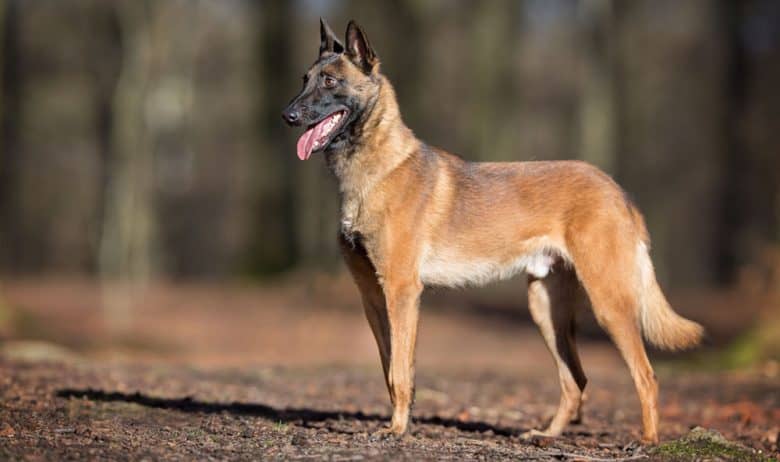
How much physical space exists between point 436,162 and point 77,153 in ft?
112

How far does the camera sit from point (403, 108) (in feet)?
68.5

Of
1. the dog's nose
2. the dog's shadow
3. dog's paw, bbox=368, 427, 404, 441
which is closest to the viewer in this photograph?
dog's paw, bbox=368, 427, 404, 441

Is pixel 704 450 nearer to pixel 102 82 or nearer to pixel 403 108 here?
pixel 403 108

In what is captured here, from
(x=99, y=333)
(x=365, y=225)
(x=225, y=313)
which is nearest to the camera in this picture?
(x=365, y=225)

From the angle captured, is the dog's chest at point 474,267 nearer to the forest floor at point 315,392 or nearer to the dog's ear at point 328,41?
the forest floor at point 315,392

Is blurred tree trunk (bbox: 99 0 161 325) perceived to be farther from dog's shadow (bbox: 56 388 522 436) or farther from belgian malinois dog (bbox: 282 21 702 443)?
belgian malinois dog (bbox: 282 21 702 443)

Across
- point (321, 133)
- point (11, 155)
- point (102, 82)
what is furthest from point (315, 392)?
point (11, 155)

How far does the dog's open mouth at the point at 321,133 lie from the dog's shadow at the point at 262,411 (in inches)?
78.8

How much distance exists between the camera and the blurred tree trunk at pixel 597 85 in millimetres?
22719

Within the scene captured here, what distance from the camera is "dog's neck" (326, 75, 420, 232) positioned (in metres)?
7.27

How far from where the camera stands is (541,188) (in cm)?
754

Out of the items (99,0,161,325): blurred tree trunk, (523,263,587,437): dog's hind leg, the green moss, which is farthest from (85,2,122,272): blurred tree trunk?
the green moss

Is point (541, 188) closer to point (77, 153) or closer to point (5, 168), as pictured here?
point (5, 168)

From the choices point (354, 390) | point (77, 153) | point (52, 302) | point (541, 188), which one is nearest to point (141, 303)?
point (52, 302)
